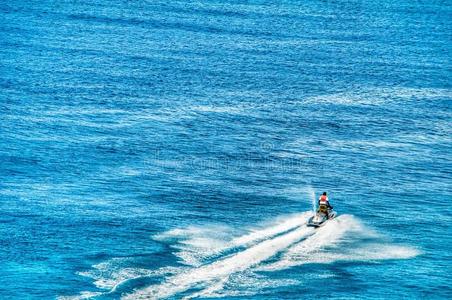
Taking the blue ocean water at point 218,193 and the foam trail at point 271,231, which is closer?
the blue ocean water at point 218,193

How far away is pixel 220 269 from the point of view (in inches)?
4700

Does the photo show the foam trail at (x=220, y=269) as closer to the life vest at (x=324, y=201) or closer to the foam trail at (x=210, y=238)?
the foam trail at (x=210, y=238)

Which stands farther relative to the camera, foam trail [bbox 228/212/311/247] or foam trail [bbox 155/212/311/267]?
foam trail [bbox 228/212/311/247]

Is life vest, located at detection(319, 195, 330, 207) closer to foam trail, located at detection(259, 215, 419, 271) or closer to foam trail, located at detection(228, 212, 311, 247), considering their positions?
foam trail, located at detection(259, 215, 419, 271)

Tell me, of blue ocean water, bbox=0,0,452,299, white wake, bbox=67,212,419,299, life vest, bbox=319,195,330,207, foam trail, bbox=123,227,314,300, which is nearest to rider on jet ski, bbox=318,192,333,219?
life vest, bbox=319,195,330,207

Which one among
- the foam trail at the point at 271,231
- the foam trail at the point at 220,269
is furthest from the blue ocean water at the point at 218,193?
the foam trail at the point at 271,231

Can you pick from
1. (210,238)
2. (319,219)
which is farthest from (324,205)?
(210,238)

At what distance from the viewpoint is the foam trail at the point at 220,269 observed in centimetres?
11400

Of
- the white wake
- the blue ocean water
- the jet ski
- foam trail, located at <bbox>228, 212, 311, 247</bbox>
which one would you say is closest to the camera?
the white wake

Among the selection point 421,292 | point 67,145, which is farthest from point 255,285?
point 67,145

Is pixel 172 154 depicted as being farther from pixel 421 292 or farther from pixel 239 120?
pixel 421 292

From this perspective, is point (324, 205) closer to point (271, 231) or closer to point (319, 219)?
point (319, 219)

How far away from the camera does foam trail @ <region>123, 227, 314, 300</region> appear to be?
114000 millimetres

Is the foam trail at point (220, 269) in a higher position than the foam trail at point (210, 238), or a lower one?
lower
